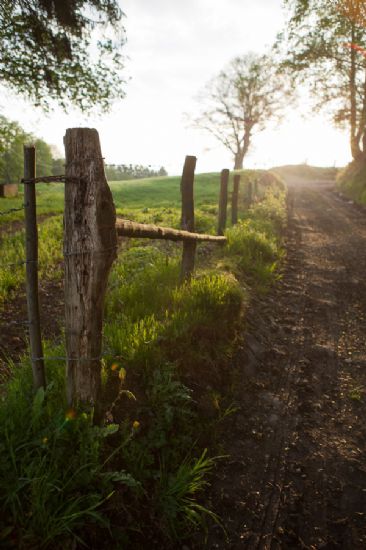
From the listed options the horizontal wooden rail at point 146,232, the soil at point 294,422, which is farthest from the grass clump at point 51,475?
the horizontal wooden rail at point 146,232

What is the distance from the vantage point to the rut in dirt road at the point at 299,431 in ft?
8.73

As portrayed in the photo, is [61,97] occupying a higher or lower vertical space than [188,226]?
higher

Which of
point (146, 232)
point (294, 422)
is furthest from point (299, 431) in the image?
point (146, 232)

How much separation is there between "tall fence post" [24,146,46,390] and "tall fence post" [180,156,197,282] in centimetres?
318

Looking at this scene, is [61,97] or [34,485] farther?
[61,97]

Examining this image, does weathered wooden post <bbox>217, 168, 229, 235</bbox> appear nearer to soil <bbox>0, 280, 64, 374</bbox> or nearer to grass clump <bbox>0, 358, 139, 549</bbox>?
soil <bbox>0, 280, 64, 374</bbox>

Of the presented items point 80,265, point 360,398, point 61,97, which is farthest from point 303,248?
point 61,97

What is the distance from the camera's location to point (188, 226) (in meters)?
6.04

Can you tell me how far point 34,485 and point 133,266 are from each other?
5.54m

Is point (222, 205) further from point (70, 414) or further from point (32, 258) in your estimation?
point (70, 414)

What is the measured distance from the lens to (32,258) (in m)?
2.73

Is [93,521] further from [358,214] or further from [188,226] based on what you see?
[358,214]

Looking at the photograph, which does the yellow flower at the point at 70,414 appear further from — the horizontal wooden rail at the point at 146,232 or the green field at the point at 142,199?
the green field at the point at 142,199

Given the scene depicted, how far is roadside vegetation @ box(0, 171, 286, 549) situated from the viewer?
2.21 m
